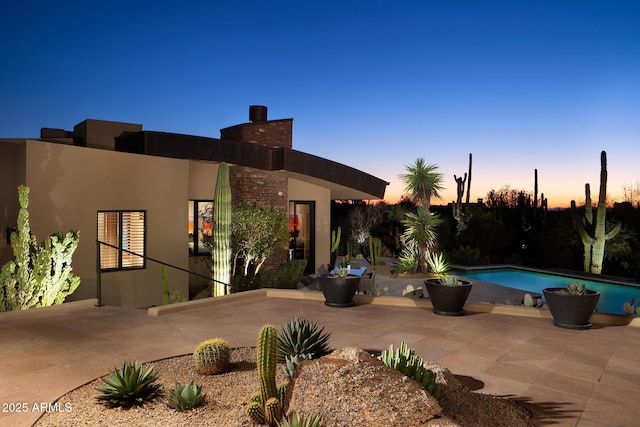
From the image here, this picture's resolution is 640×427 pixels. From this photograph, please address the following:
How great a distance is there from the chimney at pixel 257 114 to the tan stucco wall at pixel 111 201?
3.90 meters

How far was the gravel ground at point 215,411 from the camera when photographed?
3.58m

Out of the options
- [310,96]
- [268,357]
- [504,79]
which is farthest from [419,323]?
[310,96]

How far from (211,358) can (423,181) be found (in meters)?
14.5

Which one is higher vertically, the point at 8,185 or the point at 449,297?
the point at 8,185

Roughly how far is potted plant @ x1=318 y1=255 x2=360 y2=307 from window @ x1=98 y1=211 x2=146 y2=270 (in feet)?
15.9

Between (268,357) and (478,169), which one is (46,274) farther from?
(478,169)

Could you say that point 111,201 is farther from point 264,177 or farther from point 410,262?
point 410,262

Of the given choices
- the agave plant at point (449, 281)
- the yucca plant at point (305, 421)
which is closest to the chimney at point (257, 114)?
the agave plant at point (449, 281)

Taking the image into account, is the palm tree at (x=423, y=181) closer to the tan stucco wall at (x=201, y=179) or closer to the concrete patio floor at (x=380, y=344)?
the tan stucco wall at (x=201, y=179)

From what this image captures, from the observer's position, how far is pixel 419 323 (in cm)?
746

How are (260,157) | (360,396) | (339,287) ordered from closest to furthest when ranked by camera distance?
1. (360,396)
2. (339,287)
3. (260,157)

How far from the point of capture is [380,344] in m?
6.17

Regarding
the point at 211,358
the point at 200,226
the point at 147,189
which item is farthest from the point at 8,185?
the point at 211,358

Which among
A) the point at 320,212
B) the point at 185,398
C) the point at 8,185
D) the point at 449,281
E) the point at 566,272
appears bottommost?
the point at 566,272
